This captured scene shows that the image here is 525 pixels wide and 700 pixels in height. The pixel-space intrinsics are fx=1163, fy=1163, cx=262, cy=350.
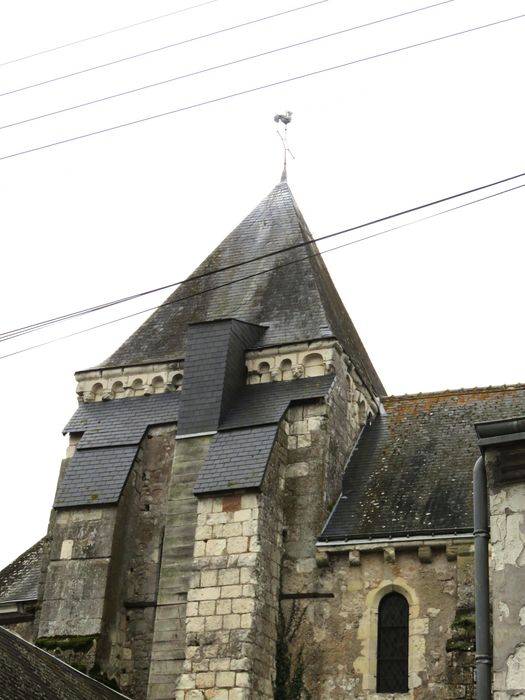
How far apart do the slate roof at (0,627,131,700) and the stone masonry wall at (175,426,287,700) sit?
1.37 metres

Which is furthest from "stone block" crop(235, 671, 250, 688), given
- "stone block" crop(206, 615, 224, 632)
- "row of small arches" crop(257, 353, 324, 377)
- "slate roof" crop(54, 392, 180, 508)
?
"row of small arches" crop(257, 353, 324, 377)

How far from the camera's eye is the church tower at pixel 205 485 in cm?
1781

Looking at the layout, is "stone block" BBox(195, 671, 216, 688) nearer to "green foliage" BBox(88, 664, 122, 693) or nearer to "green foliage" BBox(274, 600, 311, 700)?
"green foliage" BBox(274, 600, 311, 700)

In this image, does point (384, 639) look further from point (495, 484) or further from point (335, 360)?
point (495, 484)

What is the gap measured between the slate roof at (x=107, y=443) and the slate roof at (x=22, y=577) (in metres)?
2.08

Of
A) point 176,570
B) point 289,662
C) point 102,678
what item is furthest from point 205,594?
point 102,678

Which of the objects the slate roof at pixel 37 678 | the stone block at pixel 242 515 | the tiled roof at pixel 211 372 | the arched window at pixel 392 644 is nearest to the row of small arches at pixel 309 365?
the tiled roof at pixel 211 372

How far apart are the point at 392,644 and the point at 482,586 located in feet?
23.2

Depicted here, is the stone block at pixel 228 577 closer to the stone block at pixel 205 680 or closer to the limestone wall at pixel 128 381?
the stone block at pixel 205 680

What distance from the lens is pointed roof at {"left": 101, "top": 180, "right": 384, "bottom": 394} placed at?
2161cm

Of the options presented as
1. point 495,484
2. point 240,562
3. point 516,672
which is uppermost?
point 240,562

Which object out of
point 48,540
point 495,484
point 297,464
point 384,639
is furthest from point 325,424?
point 495,484

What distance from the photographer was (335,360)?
2045 cm

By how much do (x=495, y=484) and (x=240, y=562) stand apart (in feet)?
23.9
